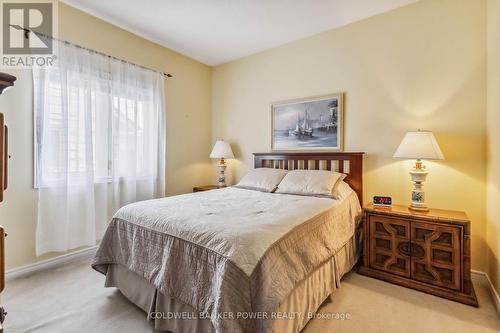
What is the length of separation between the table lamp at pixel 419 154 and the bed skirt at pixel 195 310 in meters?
0.89

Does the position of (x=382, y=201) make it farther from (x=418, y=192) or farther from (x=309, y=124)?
(x=309, y=124)

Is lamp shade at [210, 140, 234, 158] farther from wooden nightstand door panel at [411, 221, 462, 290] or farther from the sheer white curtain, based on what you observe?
wooden nightstand door panel at [411, 221, 462, 290]

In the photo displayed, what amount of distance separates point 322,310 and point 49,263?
2773 millimetres

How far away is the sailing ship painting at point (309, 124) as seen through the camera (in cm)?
301

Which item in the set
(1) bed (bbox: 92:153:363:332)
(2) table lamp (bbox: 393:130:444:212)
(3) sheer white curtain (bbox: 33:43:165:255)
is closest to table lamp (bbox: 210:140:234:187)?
(3) sheer white curtain (bbox: 33:43:165:255)

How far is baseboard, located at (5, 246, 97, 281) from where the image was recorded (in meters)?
2.30

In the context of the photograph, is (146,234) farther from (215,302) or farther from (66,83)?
(66,83)

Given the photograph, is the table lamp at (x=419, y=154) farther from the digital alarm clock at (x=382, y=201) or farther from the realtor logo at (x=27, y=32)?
the realtor logo at (x=27, y=32)

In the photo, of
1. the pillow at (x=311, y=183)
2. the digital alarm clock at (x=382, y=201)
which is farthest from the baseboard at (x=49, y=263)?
the digital alarm clock at (x=382, y=201)

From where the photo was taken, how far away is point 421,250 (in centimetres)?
212

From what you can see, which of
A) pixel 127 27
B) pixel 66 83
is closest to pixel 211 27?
pixel 127 27

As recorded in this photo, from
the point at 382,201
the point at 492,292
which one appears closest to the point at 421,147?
the point at 382,201

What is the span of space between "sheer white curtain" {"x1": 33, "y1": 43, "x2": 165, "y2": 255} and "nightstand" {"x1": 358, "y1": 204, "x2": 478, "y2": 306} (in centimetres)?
278

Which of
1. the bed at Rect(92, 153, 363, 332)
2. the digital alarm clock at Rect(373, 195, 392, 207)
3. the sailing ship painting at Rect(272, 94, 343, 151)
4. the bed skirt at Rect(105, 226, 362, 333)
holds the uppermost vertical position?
the sailing ship painting at Rect(272, 94, 343, 151)
